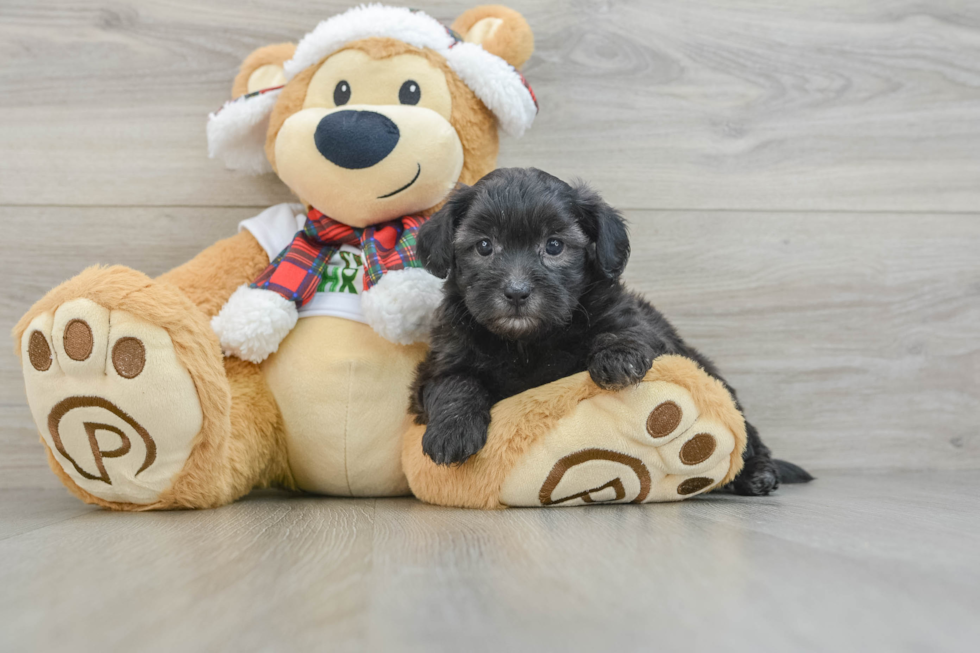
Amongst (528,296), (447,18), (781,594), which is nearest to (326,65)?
(447,18)

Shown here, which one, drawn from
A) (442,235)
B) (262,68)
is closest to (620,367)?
A: (442,235)

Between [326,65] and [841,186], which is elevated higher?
[326,65]

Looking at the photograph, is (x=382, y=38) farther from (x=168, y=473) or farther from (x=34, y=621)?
(x=34, y=621)

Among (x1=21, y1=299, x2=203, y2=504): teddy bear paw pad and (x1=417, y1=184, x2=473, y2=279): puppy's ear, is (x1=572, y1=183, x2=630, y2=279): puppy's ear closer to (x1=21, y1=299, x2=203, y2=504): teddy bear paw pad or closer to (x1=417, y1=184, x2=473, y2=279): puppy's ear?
(x1=417, y1=184, x2=473, y2=279): puppy's ear

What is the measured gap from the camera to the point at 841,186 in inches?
87.6

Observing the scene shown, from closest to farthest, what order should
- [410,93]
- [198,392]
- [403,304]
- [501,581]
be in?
1. [501,581]
2. [198,392]
3. [403,304]
4. [410,93]

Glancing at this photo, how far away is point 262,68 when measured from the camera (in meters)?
1.90

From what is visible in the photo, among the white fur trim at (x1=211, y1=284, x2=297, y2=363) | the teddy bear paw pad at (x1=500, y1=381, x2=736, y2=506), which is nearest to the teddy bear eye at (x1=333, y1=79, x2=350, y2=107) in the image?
the white fur trim at (x1=211, y1=284, x2=297, y2=363)

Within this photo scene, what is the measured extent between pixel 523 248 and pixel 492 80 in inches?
20.5

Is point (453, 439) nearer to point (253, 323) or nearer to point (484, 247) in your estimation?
point (484, 247)

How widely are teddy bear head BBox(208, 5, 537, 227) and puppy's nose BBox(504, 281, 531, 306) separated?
0.48 metres

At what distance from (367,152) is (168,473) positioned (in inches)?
32.7

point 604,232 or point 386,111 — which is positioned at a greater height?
point 386,111

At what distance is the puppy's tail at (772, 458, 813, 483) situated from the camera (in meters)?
1.96
